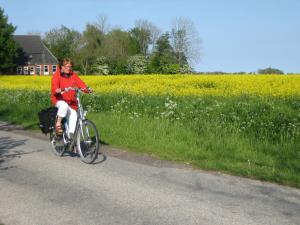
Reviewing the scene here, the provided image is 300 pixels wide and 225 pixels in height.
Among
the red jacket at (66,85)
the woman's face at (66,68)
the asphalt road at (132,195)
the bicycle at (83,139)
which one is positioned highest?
the woman's face at (66,68)

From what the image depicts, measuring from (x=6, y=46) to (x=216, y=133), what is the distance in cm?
7575

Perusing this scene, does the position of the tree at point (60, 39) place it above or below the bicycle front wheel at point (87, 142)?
above

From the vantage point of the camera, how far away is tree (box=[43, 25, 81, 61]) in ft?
352

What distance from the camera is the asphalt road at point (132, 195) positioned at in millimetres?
5465

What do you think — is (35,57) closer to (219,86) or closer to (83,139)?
(219,86)

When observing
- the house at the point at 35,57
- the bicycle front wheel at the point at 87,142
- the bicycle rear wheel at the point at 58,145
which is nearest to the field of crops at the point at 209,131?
the bicycle front wheel at the point at 87,142

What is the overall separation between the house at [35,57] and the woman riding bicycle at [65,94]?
89.9 meters

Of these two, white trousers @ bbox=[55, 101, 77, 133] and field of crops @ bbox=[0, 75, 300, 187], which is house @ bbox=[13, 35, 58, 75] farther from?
white trousers @ bbox=[55, 101, 77, 133]

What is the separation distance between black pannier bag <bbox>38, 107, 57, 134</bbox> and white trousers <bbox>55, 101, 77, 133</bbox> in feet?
1.07

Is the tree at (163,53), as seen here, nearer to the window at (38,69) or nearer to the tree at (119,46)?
the tree at (119,46)

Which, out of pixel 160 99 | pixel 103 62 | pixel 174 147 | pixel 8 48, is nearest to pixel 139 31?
pixel 103 62

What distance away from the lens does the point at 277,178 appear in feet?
24.3

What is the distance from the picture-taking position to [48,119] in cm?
977

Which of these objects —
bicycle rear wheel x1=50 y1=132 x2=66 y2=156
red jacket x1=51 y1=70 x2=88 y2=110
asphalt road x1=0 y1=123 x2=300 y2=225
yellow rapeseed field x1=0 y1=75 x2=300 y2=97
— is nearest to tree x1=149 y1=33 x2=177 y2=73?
yellow rapeseed field x1=0 y1=75 x2=300 y2=97
